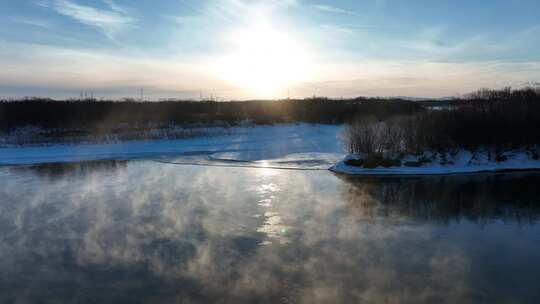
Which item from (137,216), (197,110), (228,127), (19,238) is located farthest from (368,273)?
(197,110)

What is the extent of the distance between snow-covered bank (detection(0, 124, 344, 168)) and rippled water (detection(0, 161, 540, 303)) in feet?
29.2

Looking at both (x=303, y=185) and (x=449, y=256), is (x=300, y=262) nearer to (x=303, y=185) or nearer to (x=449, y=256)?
(x=449, y=256)

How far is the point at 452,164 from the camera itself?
20.3 m

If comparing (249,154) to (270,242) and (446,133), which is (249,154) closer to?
(446,133)

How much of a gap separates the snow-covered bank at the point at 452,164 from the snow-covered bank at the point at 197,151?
97.6 inches

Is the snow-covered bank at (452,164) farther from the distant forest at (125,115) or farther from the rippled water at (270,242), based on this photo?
the distant forest at (125,115)

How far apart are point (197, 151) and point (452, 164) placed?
54.2ft

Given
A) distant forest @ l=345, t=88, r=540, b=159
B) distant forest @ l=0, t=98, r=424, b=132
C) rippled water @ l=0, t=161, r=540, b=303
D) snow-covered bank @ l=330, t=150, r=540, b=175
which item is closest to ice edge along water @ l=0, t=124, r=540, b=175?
snow-covered bank @ l=330, t=150, r=540, b=175

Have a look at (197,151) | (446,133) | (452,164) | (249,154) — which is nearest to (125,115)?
(197,151)

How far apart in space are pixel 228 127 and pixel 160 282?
120 feet

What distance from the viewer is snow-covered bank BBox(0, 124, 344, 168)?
24.8 meters

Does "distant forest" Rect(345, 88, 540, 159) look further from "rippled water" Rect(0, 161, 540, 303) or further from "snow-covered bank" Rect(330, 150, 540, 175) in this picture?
"rippled water" Rect(0, 161, 540, 303)

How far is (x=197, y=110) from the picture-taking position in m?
62.8

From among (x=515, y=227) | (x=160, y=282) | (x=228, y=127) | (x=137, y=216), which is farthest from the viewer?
(x=228, y=127)
